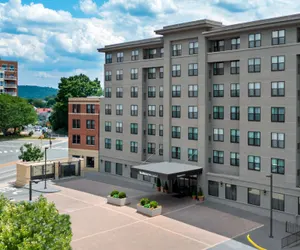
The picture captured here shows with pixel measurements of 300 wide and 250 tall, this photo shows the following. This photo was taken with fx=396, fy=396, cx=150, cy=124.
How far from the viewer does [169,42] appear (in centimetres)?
5091

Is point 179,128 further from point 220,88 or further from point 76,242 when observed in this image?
point 76,242

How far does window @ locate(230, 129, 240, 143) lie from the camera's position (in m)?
45.1

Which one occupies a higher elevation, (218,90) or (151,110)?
(218,90)

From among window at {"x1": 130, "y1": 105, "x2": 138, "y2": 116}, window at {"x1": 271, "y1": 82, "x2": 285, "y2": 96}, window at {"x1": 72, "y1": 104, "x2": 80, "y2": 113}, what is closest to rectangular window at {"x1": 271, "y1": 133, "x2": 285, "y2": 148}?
window at {"x1": 271, "y1": 82, "x2": 285, "y2": 96}

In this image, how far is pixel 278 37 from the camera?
1606 inches

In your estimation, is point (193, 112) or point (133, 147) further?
point (133, 147)

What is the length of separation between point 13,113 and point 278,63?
97.0 m

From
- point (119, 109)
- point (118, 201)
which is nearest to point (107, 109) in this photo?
point (119, 109)

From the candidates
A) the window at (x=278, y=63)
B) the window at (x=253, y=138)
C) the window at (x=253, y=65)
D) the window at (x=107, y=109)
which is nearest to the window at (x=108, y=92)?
the window at (x=107, y=109)

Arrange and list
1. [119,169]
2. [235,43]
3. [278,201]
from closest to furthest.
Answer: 1. [278,201]
2. [235,43]
3. [119,169]

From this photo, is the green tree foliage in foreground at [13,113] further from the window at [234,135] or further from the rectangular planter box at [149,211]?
the window at [234,135]

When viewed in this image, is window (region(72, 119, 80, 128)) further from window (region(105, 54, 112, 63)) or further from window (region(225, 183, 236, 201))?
window (region(225, 183, 236, 201))

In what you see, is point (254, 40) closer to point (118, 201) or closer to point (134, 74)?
point (134, 74)

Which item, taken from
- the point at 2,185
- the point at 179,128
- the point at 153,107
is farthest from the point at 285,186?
the point at 2,185
